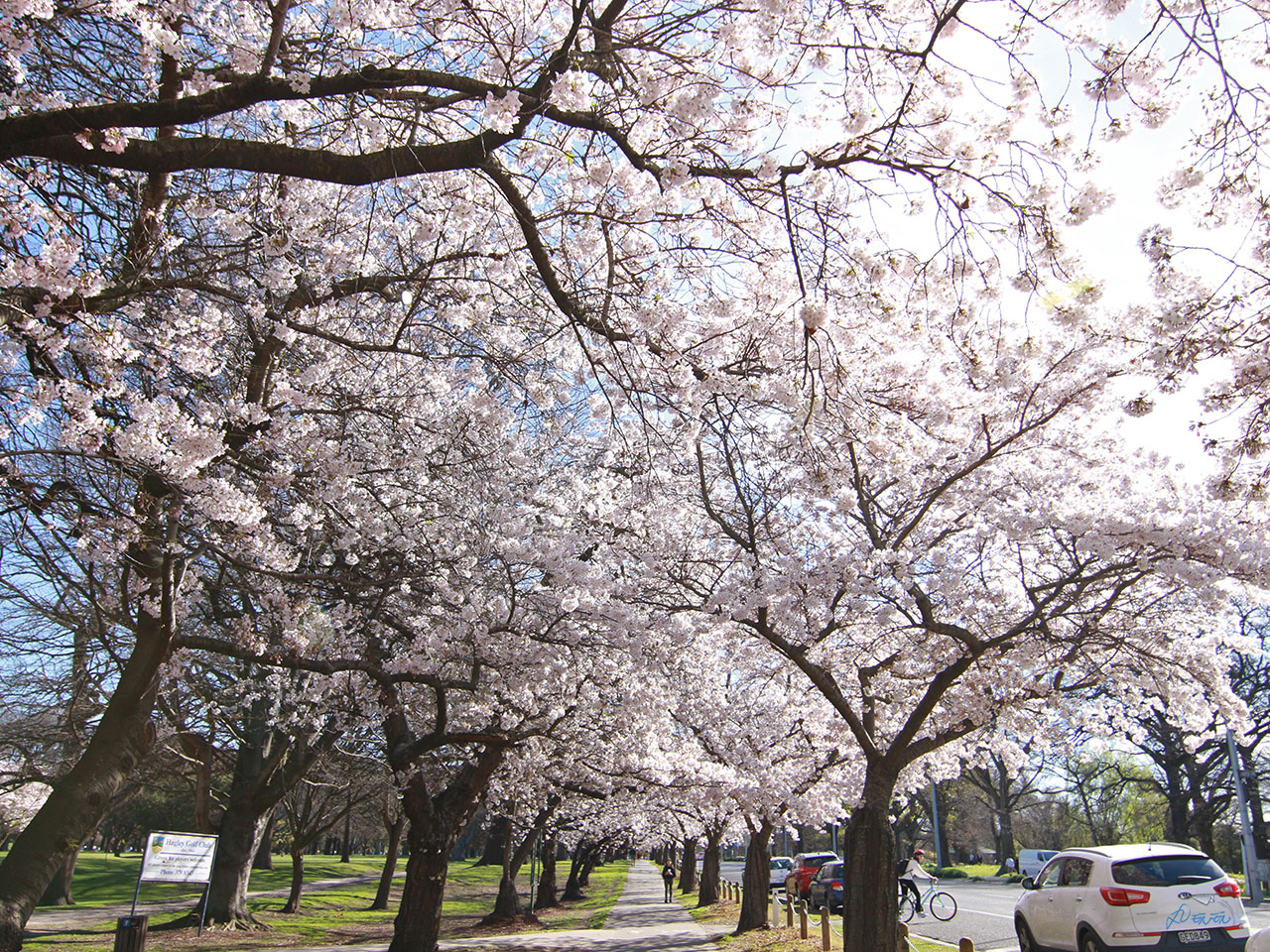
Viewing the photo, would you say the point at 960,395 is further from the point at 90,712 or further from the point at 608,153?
the point at 90,712

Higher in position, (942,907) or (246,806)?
(246,806)

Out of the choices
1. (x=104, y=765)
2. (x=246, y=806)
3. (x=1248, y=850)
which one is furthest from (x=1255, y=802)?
(x=104, y=765)

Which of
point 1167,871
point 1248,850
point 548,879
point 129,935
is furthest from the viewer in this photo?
point 548,879

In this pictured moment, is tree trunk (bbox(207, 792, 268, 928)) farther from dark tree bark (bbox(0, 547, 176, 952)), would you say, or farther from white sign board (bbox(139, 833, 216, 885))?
dark tree bark (bbox(0, 547, 176, 952))

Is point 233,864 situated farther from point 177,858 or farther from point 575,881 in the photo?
point 575,881

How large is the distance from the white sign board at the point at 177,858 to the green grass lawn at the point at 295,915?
3182 millimetres

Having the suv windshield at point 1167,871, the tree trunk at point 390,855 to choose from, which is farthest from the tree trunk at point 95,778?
the tree trunk at point 390,855

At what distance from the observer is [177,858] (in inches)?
427

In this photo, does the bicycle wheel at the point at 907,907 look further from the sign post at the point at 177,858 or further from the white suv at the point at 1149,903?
the sign post at the point at 177,858

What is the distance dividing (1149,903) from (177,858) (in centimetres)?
1126

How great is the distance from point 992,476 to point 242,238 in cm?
831

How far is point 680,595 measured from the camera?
35.8 feet

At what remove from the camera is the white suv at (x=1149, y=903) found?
26.5ft

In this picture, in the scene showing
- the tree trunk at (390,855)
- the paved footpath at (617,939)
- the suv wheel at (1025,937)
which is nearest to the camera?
the suv wheel at (1025,937)
